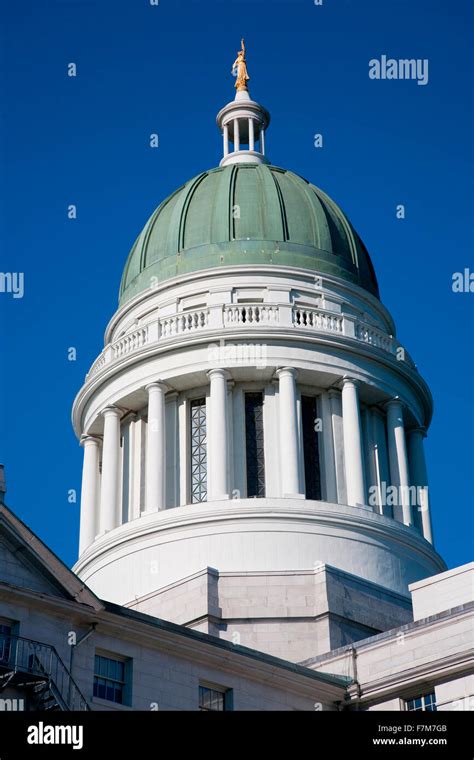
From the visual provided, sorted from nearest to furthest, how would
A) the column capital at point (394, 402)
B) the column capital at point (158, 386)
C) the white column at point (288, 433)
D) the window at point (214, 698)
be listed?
1. the window at point (214, 698)
2. the white column at point (288, 433)
3. the column capital at point (158, 386)
4. the column capital at point (394, 402)

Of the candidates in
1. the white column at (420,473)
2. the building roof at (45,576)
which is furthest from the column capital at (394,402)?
the building roof at (45,576)

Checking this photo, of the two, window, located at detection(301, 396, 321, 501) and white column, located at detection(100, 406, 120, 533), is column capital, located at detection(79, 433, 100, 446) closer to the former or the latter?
white column, located at detection(100, 406, 120, 533)

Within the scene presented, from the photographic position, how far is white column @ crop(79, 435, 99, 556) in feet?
179

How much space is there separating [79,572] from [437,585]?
1642 centimetres

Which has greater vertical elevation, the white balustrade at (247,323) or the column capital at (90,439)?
the white balustrade at (247,323)

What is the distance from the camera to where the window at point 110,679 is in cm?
3472

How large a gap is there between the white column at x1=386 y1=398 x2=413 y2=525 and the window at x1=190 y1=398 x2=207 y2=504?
281 inches

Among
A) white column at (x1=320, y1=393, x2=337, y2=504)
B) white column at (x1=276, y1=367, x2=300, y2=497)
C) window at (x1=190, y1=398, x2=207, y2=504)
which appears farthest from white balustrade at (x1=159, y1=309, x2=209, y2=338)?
white column at (x1=320, y1=393, x2=337, y2=504)

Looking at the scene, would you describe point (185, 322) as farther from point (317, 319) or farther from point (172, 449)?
point (317, 319)

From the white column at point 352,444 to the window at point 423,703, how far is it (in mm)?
13438

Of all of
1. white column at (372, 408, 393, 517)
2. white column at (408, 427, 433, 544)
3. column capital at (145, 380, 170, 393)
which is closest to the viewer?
column capital at (145, 380, 170, 393)

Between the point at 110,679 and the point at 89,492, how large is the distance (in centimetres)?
2090

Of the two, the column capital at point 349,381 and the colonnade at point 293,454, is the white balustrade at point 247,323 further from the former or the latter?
the colonnade at point 293,454

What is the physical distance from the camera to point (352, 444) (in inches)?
2064
